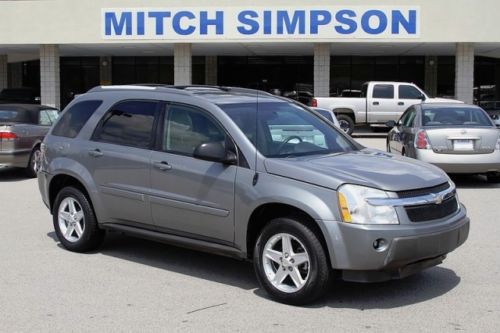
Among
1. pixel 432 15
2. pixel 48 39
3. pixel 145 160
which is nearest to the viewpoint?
pixel 145 160

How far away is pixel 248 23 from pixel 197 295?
2041 centimetres

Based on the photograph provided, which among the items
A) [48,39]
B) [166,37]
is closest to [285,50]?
[166,37]

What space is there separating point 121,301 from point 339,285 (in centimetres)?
198

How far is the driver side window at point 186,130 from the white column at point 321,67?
20.4 metres

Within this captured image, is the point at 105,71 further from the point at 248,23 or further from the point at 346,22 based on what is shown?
the point at 346,22

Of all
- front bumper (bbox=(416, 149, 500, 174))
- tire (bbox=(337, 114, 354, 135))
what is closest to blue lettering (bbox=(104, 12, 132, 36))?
tire (bbox=(337, 114, 354, 135))

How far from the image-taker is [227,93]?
22.5ft

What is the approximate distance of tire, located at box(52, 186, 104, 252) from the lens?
23.5 feet

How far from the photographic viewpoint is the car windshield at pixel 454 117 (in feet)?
41.1

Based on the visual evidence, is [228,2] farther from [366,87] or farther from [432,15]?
[432,15]

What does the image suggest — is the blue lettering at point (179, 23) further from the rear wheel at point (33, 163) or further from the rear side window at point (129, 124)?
the rear side window at point (129, 124)

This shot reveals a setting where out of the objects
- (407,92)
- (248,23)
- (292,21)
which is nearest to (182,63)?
(248,23)

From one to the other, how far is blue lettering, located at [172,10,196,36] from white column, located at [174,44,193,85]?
1107mm

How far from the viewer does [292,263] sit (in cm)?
544
